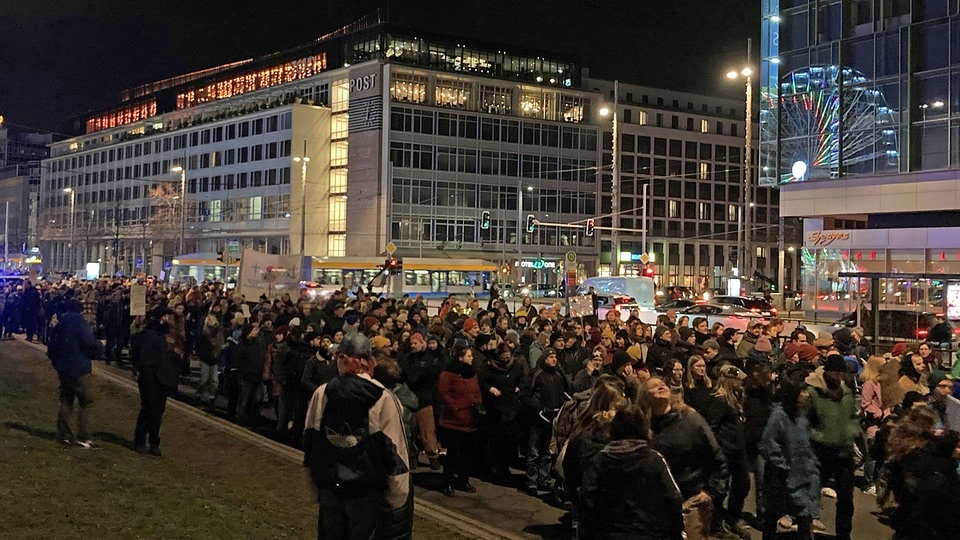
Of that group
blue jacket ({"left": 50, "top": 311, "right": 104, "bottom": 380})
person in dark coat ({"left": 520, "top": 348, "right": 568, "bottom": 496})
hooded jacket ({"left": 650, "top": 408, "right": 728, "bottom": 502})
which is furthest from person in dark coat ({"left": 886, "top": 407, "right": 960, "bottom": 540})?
blue jacket ({"left": 50, "top": 311, "right": 104, "bottom": 380})

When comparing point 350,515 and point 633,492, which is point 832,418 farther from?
point 350,515

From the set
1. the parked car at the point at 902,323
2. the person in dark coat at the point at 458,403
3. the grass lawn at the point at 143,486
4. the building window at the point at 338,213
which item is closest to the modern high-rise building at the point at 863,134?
the parked car at the point at 902,323

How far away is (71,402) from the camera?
10.5m

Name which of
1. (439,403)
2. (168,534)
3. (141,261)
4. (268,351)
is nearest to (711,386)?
(439,403)

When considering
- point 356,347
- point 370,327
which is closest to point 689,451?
point 356,347

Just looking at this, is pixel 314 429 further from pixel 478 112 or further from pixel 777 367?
pixel 478 112

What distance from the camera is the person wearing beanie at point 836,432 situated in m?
7.73

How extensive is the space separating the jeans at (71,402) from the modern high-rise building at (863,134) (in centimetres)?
3327

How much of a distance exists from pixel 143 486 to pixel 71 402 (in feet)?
8.79

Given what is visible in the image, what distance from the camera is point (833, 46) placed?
1738 inches

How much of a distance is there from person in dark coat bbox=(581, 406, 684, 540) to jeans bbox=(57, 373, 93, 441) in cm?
793

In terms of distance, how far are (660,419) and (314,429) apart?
7.82 feet

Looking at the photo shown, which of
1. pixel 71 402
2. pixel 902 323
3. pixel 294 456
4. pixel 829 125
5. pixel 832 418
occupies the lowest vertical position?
pixel 294 456

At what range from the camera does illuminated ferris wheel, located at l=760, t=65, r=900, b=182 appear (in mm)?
41531
